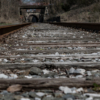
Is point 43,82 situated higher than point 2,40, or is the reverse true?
point 43,82

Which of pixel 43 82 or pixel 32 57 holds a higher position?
pixel 43 82

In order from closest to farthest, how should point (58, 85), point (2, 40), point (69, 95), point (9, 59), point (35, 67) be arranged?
point (69, 95), point (58, 85), point (35, 67), point (9, 59), point (2, 40)

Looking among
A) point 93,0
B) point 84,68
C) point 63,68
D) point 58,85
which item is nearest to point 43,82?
point 58,85

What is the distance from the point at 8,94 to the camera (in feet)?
4.32

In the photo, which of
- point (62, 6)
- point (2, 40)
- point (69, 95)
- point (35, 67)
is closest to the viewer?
point (69, 95)

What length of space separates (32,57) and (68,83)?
116 centimetres

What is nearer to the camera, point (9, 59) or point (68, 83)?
point (68, 83)

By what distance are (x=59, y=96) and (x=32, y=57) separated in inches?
51.5

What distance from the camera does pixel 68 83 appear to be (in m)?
1.48

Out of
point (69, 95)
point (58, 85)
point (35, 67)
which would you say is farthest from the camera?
point (35, 67)

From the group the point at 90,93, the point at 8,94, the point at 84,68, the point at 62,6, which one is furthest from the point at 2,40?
the point at 62,6

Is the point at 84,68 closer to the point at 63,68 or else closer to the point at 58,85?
the point at 63,68

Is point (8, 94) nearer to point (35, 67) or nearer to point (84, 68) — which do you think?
point (35, 67)

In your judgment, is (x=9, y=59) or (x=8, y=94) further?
(x=9, y=59)
